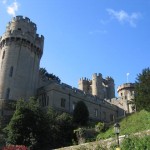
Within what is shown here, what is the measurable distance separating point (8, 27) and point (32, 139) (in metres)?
30.5

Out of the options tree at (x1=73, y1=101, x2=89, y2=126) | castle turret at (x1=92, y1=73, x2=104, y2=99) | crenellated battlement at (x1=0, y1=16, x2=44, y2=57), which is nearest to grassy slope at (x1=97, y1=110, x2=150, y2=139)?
tree at (x1=73, y1=101, x2=89, y2=126)

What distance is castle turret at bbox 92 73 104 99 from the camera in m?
79.3

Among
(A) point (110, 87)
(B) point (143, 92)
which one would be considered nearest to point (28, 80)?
(B) point (143, 92)

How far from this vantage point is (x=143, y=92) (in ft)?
107

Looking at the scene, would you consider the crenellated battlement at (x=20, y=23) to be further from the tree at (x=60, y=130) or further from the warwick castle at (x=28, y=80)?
the tree at (x=60, y=130)

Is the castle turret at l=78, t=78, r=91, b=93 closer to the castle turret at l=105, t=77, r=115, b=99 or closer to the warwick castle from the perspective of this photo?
the castle turret at l=105, t=77, r=115, b=99

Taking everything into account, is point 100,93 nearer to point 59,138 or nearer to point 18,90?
point 18,90

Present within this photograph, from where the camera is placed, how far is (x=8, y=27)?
5806 centimetres

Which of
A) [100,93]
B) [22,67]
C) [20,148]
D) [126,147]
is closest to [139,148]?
[126,147]

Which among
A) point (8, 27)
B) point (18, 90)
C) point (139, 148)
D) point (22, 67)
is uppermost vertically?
point (8, 27)

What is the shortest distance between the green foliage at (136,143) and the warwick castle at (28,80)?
27601 millimetres

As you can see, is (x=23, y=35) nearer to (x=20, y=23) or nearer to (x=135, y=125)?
(x=20, y=23)

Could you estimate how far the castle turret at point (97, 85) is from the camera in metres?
79.3

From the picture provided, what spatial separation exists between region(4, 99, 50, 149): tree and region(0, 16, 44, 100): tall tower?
14.9m
